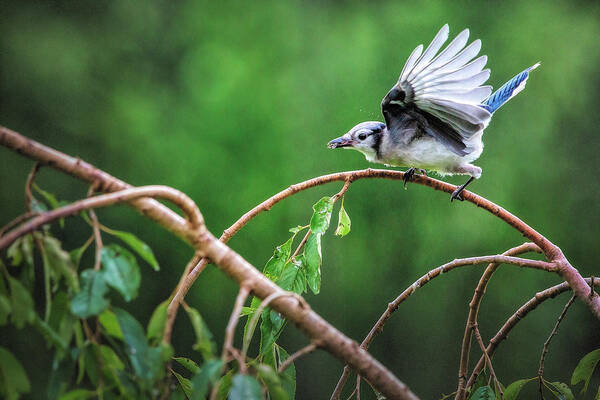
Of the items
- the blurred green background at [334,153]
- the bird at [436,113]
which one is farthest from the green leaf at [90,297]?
the blurred green background at [334,153]

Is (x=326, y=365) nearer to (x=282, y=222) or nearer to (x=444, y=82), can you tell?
(x=282, y=222)

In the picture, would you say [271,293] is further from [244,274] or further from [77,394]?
[77,394]

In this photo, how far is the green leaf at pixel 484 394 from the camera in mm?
857

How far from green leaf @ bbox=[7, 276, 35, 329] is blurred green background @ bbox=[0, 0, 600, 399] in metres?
1.54

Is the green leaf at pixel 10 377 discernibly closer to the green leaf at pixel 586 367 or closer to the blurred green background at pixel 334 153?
the green leaf at pixel 586 367

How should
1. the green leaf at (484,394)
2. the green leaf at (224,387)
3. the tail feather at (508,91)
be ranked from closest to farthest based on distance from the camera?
the green leaf at (224,387), the green leaf at (484,394), the tail feather at (508,91)

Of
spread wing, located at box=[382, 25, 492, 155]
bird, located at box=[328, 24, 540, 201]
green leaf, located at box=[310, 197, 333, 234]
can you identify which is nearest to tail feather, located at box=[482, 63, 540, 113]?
bird, located at box=[328, 24, 540, 201]

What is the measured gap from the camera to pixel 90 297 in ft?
1.60

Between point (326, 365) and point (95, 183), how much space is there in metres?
1.72

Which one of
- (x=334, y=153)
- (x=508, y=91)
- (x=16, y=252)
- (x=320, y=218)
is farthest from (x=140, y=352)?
(x=334, y=153)

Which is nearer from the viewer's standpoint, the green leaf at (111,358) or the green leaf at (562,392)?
the green leaf at (111,358)

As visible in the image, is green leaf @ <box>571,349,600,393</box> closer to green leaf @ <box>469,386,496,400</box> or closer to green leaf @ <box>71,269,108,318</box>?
green leaf @ <box>469,386,496,400</box>

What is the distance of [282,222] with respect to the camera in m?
2.12

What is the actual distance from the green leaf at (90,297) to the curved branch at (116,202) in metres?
0.06
